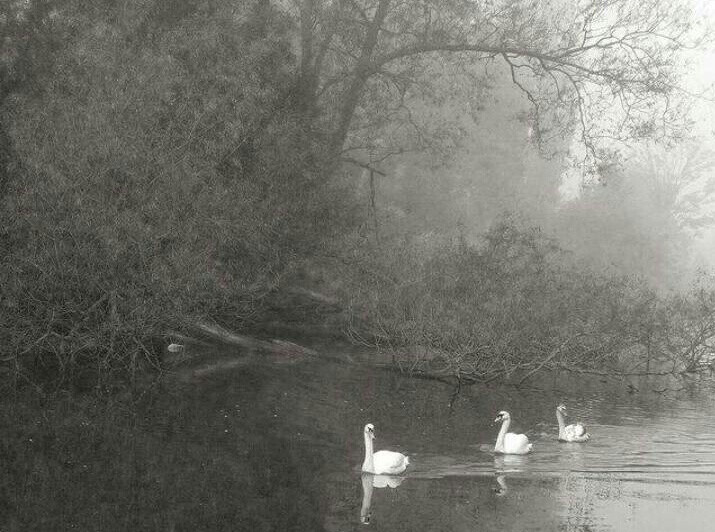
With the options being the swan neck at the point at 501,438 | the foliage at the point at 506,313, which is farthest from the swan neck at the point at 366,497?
the foliage at the point at 506,313

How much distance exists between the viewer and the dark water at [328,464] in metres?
12.7

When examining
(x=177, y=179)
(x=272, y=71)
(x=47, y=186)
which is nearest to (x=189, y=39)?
(x=272, y=71)

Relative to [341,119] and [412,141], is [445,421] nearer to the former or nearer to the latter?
[341,119]

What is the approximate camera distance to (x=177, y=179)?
888 inches

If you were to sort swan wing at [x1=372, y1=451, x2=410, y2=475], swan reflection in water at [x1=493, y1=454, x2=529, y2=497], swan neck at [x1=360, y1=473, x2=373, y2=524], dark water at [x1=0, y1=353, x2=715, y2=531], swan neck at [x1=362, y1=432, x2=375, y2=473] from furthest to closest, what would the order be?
1. swan neck at [x1=362, y1=432, x2=375, y2=473]
2. swan wing at [x1=372, y1=451, x2=410, y2=475]
3. swan reflection in water at [x1=493, y1=454, x2=529, y2=497]
4. swan neck at [x1=360, y1=473, x2=373, y2=524]
5. dark water at [x1=0, y1=353, x2=715, y2=531]

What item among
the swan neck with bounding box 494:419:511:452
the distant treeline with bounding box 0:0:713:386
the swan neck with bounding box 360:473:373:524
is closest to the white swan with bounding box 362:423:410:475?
the swan neck with bounding box 360:473:373:524

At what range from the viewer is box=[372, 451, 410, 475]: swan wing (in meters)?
15.4

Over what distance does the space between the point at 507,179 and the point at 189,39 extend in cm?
3542

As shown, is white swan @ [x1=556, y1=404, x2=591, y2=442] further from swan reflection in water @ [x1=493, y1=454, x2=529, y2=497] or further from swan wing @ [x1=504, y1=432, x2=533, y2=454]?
swan reflection in water @ [x1=493, y1=454, x2=529, y2=497]

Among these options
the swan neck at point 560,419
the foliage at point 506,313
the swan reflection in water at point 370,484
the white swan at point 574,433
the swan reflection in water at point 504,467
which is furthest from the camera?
the foliage at point 506,313

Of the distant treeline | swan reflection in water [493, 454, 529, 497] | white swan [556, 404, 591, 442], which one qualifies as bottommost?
swan reflection in water [493, 454, 529, 497]

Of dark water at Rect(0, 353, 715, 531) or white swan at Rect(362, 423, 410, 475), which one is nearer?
dark water at Rect(0, 353, 715, 531)

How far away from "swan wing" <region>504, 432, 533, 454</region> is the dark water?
0.34 metres

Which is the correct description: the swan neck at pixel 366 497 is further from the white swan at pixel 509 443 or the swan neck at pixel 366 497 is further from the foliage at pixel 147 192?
the foliage at pixel 147 192
